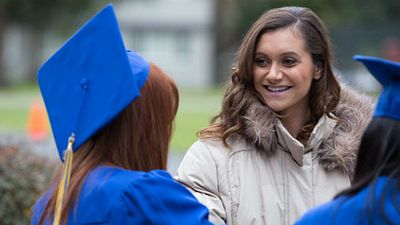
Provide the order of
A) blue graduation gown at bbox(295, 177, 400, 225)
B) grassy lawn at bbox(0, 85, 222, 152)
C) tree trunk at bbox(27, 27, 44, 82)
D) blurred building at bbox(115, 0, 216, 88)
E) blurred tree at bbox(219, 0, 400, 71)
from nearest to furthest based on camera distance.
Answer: blue graduation gown at bbox(295, 177, 400, 225), grassy lawn at bbox(0, 85, 222, 152), blurred tree at bbox(219, 0, 400, 71), blurred building at bbox(115, 0, 216, 88), tree trunk at bbox(27, 27, 44, 82)

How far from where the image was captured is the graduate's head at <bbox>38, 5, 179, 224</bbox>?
304 cm

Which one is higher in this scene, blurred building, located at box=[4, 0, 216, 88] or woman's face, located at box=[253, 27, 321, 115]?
woman's face, located at box=[253, 27, 321, 115]

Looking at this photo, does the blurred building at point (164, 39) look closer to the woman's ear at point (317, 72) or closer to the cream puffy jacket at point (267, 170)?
the woman's ear at point (317, 72)

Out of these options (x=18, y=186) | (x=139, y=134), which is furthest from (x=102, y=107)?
(x=18, y=186)

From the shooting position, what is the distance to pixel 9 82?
160ft

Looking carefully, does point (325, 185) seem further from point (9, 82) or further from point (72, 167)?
point (9, 82)

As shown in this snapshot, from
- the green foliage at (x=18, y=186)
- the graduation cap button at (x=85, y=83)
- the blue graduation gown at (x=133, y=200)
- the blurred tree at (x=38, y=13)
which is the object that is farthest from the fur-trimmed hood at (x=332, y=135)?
the blurred tree at (x=38, y=13)

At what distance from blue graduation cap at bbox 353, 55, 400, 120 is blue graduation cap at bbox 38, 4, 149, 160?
0.74 m

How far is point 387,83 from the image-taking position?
2.84 metres

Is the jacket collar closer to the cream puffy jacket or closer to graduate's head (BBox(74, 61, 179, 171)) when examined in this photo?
the cream puffy jacket

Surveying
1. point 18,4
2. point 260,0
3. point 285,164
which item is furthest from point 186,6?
point 285,164

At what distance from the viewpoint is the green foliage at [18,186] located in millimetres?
7328

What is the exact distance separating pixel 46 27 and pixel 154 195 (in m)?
50.1

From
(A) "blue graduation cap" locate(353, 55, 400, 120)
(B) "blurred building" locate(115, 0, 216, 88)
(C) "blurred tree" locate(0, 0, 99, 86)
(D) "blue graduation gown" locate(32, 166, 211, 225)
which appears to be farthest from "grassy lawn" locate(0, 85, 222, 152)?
(A) "blue graduation cap" locate(353, 55, 400, 120)
